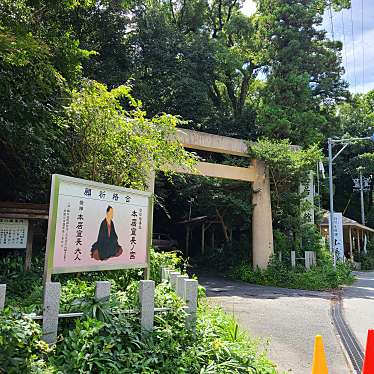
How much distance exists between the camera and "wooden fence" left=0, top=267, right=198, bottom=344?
340 cm

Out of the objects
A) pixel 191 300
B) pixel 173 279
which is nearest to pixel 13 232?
pixel 173 279

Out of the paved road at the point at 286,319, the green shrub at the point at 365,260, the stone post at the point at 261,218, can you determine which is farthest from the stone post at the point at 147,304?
the green shrub at the point at 365,260

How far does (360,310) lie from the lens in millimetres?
9398

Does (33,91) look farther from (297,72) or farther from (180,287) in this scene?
(297,72)

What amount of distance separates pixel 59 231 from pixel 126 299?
3.40 feet

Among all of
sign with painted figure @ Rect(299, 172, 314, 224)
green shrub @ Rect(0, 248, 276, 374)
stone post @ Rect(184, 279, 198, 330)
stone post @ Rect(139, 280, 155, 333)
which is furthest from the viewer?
sign with painted figure @ Rect(299, 172, 314, 224)

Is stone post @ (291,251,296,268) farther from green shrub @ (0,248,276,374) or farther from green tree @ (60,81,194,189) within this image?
green shrub @ (0,248,276,374)

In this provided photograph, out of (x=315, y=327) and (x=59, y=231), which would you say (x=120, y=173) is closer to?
(x=59, y=231)

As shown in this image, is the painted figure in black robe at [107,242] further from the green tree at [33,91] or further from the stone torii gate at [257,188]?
the stone torii gate at [257,188]

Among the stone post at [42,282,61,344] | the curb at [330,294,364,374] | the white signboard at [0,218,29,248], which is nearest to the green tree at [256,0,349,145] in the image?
the curb at [330,294,364,374]

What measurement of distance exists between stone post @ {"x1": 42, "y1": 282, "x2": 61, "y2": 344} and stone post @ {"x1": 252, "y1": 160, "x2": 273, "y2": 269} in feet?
37.6

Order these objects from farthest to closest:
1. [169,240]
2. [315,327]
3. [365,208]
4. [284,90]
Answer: [365,208] < [169,240] < [284,90] < [315,327]

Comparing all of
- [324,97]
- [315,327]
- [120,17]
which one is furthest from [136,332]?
[324,97]

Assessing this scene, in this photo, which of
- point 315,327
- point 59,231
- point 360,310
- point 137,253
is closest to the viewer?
point 59,231
